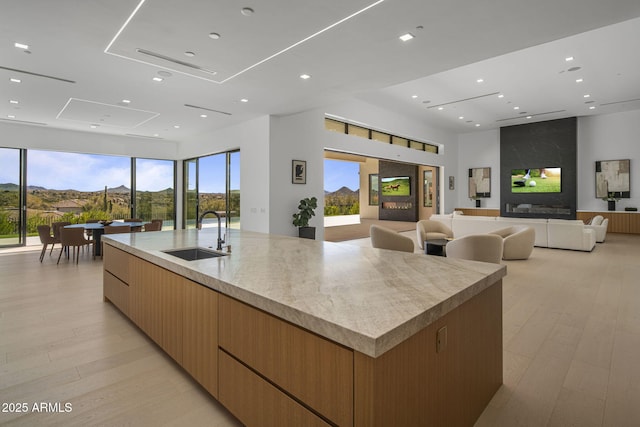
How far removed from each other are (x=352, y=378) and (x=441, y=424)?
2.31 ft

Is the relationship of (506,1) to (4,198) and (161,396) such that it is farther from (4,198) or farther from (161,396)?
(4,198)

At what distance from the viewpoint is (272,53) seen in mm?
4285

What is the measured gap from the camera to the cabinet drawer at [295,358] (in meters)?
1.19

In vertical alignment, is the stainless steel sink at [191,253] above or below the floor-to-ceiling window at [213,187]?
below

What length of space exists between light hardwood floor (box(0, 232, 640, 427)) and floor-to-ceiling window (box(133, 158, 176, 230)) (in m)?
6.27

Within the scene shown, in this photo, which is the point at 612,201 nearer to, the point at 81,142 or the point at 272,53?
the point at 272,53

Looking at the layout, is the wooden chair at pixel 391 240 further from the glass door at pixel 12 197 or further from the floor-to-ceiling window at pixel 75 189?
the glass door at pixel 12 197

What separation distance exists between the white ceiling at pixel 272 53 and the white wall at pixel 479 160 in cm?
545

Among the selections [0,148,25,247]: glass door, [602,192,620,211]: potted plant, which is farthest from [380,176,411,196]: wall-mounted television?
[0,148,25,247]: glass door

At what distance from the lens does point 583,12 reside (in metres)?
3.32

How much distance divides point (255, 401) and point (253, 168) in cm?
677

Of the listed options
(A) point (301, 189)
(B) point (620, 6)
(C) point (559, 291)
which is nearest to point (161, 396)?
(C) point (559, 291)

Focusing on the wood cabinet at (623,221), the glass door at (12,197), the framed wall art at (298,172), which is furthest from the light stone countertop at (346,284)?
the wood cabinet at (623,221)

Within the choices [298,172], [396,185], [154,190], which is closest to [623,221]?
[396,185]
